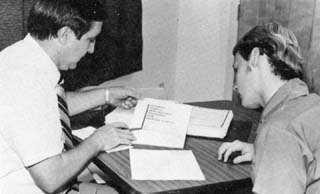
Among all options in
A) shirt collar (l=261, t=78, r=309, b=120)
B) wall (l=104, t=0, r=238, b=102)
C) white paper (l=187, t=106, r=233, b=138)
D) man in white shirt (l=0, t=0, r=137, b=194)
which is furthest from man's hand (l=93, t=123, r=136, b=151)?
wall (l=104, t=0, r=238, b=102)

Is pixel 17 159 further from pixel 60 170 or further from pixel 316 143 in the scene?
pixel 316 143

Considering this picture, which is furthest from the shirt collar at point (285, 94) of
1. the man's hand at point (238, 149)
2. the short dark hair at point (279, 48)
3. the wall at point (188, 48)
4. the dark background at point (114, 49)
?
the wall at point (188, 48)

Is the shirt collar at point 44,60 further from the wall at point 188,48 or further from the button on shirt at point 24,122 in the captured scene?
the wall at point 188,48

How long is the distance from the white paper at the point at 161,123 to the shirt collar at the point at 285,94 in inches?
14.4

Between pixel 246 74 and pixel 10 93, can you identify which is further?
pixel 246 74

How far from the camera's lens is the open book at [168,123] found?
5.23 ft

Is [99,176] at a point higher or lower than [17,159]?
lower

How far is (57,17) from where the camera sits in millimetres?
1453

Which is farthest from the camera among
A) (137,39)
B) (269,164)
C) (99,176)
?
(137,39)

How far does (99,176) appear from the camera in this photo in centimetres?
178

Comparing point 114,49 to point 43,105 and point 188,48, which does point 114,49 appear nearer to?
point 188,48

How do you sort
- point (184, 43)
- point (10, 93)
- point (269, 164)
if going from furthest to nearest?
point (184, 43), point (10, 93), point (269, 164)

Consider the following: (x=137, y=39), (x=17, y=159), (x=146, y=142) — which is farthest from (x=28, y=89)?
(x=137, y=39)

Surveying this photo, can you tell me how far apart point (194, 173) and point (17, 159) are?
0.51m
